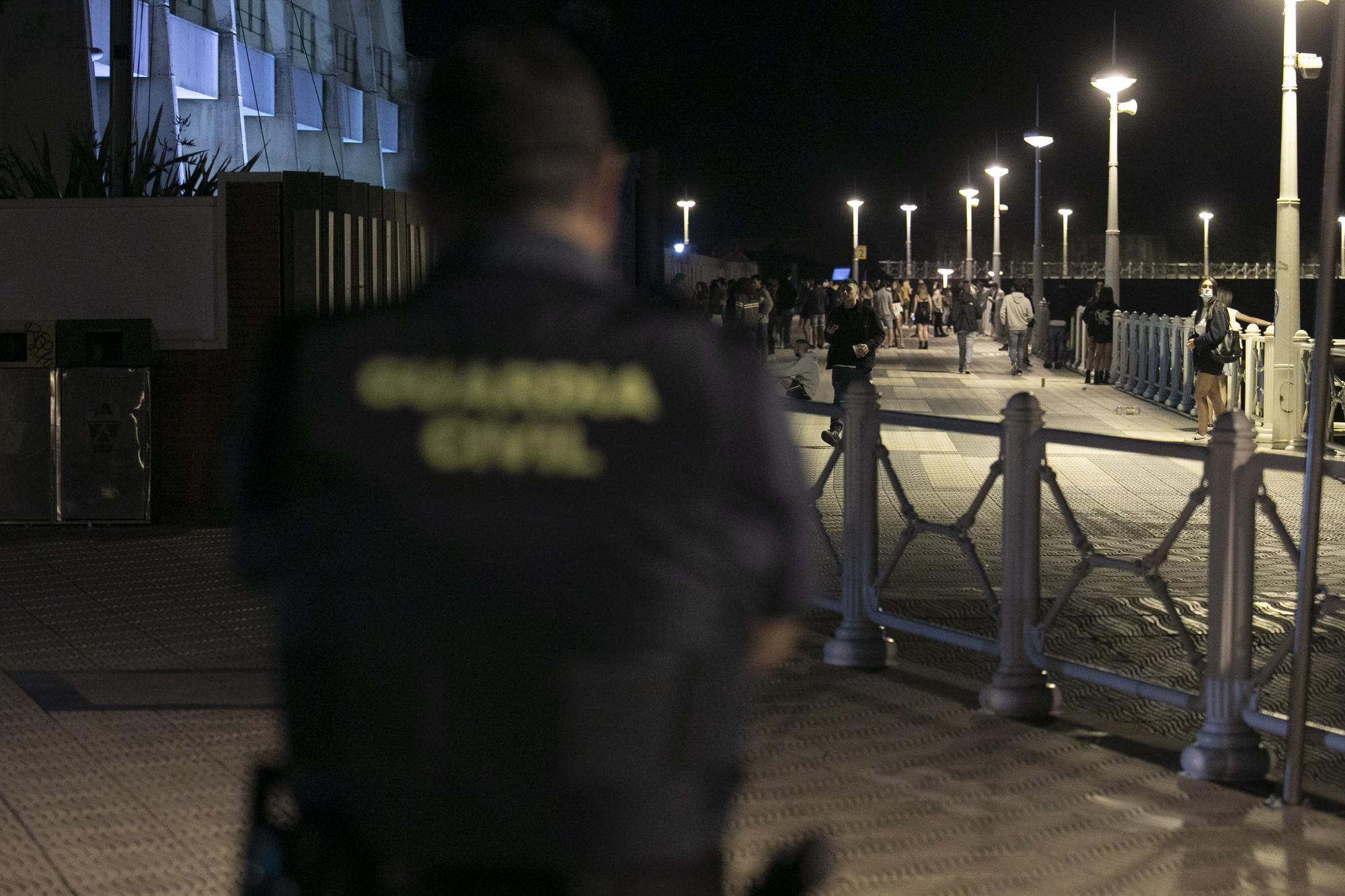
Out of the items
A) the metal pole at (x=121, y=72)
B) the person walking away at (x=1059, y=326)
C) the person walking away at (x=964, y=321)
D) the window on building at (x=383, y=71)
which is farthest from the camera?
the window on building at (x=383, y=71)

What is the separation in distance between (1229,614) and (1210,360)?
47.5ft

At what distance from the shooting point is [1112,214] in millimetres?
36062

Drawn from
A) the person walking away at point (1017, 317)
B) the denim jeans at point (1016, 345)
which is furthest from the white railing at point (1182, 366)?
the denim jeans at point (1016, 345)

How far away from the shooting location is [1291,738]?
5.53 metres

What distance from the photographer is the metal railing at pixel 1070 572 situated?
5891mm

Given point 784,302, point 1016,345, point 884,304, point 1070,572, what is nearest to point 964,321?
point 1016,345

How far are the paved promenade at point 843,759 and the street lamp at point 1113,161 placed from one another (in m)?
24.9

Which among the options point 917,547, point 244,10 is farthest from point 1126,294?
point 917,547

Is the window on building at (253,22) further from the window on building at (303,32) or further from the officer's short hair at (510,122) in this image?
the officer's short hair at (510,122)

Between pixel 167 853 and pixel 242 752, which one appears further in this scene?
pixel 242 752

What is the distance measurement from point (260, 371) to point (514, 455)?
35cm

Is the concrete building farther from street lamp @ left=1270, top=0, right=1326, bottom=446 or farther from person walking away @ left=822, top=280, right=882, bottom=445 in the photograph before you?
street lamp @ left=1270, top=0, right=1326, bottom=446

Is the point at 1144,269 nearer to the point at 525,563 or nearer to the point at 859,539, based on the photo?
the point at 859,539

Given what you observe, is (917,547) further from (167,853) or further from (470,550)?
(470,550)
